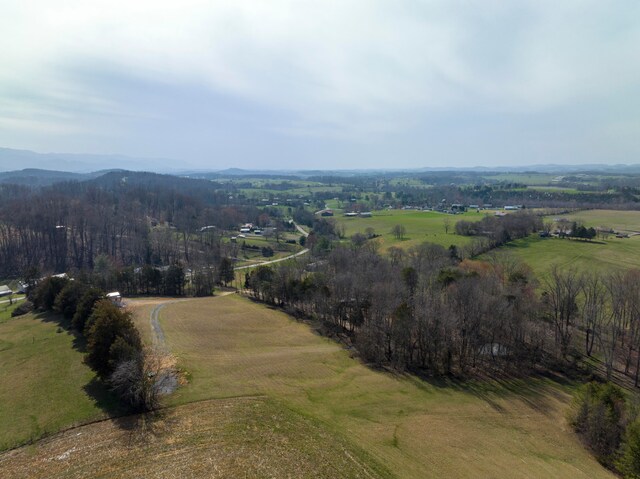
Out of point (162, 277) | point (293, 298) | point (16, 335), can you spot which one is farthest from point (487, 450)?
point (162, 277)

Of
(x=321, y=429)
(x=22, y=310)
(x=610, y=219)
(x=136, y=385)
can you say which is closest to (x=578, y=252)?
(x=610, y=219)

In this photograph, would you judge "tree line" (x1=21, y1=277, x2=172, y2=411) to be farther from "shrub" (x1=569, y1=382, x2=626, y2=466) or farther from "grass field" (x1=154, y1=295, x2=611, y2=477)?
"shrub" (x1=569, y1=382, x2=626, y2=466)

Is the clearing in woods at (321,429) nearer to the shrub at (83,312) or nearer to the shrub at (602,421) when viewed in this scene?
the shrub at (602,421)

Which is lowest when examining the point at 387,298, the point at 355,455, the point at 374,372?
the point at 374,372

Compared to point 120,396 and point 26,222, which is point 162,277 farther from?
point 26,222

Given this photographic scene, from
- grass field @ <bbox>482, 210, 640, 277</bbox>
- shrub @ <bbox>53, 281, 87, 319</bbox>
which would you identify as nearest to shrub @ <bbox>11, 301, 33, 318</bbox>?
shrub @ <bbox>53, 281, 87, 319</bbox>

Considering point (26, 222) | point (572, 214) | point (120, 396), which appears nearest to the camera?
point (120, 396)
